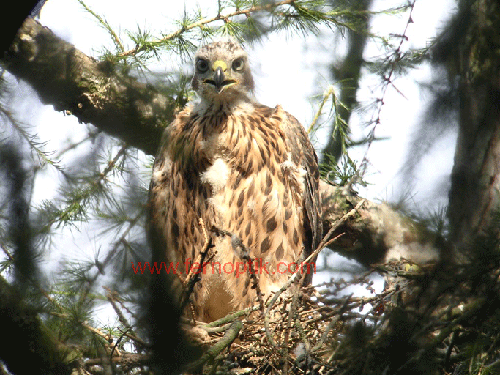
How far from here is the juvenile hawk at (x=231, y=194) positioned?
4090 mm

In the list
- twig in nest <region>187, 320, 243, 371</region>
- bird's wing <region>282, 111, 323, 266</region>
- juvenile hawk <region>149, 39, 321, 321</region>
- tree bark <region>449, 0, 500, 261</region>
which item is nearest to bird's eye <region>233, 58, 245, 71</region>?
juvenile hawk <region>149, 39, 321, 321</region>

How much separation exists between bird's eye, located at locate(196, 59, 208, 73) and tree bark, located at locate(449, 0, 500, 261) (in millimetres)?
3236

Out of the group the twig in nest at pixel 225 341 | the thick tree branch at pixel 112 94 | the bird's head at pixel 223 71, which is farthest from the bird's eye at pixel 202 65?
the twig in nest at pixel 225 341

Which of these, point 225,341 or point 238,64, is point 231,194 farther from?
point 225,341

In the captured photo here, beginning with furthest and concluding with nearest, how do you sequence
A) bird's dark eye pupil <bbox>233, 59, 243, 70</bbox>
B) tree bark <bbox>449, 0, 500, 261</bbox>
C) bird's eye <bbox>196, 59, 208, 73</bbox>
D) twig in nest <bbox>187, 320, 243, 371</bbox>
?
1. bird's dark eye pupil <bbox>233, 59, 243, 70</bbox>
2. bird's eye <bbox>196, 59, 208, 73</bbox>
3. twig in nest <bbox>187, 320, 243, 371</bbox>
4. tree bark <bbox>449, 0, 500, 261</bbox>

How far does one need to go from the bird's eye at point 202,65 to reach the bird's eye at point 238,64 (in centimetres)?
27

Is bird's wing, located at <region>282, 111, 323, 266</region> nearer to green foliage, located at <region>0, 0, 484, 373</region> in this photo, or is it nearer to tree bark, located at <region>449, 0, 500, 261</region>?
green foliage, located at <region>0, 0, 484, 373</region>

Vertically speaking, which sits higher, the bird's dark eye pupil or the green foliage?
the bird's dark eye pupil

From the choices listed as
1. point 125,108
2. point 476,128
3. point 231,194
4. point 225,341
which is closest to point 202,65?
point 231,194

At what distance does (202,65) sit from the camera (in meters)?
4.51

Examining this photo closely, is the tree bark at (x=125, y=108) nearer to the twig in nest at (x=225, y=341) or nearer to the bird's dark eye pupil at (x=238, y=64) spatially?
the twig in nest at (x=225, y=341)

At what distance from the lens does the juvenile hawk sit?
4090 mm

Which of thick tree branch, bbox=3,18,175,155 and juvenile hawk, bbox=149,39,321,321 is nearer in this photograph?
thick tree branch, bbox=3,18,175,155

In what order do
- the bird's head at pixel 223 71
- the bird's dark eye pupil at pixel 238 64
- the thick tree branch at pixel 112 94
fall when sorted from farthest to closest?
the bird's dark eye pupil at pixel 238 64
the bird's head at pixel 223 71
the thick tree branch at pixel 112 94
